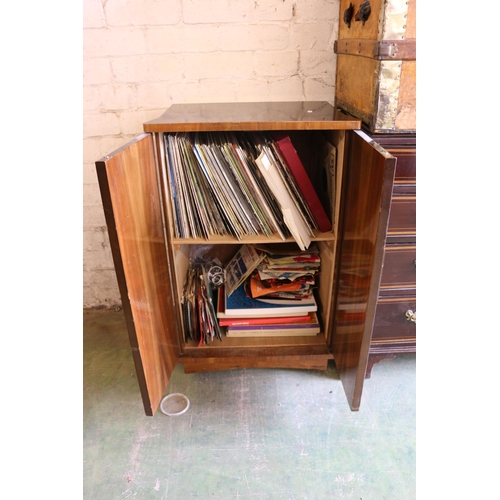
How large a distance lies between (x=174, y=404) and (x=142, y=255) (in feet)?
2.17

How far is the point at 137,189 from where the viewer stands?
97 centimetres

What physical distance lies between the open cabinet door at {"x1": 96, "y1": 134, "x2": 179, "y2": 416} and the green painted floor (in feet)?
0.76

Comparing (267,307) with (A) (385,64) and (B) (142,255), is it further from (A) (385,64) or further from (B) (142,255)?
(A) (385,64)

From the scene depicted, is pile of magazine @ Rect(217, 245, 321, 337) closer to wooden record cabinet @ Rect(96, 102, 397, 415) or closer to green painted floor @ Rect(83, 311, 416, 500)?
wooden record cabinet @ Rect(96, 102, 397, 415)

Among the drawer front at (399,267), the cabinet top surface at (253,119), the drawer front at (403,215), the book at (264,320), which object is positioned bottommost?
the book at (264,320)

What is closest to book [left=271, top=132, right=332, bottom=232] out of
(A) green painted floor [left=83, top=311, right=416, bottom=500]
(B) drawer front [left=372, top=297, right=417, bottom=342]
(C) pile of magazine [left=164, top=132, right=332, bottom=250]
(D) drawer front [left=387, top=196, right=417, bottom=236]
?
(C) pile of magazine [left=164, top=132, right=332, bottom=250]

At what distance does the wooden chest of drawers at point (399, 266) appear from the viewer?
3.61 ft

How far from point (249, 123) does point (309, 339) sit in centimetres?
A: 83

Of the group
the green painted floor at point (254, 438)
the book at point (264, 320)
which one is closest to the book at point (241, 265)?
the book at point (264, 320)

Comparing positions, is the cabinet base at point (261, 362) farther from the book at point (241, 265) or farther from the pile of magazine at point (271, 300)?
the book at point (241, 265)

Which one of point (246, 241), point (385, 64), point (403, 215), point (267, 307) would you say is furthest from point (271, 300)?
point (385, 64)

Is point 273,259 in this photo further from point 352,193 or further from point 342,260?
point 352,193

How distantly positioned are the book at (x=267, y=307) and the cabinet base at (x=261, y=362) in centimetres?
16

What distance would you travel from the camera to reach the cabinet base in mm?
1394
